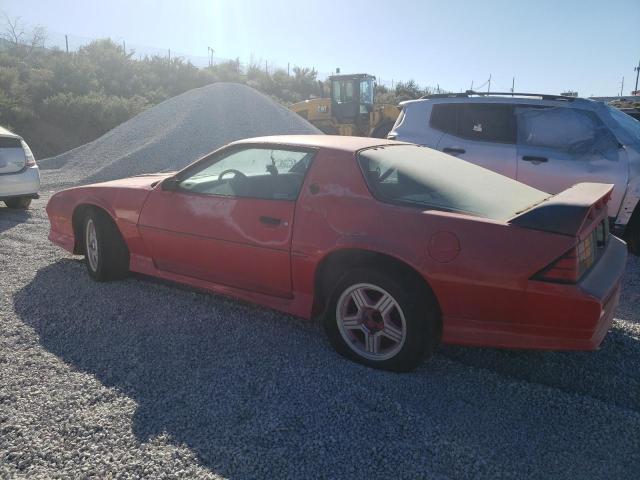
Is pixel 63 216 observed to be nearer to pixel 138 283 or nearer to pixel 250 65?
pixel 138 283

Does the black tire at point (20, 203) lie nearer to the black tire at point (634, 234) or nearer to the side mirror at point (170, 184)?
the side mirror at point (170, 184)

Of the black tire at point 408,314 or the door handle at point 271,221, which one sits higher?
the door handle at point 271,221

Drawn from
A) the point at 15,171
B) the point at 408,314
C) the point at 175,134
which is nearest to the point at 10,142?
the point at 15,171

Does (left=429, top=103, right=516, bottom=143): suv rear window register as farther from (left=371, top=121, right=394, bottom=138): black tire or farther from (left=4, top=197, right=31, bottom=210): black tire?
(left=371, top=121, right=394, bottom=138): black tire

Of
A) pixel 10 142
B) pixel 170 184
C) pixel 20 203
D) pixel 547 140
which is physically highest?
pixel 547 140

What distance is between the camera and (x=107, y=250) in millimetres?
4574

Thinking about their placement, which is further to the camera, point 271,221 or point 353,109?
point 353,109

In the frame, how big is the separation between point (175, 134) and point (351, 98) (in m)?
5.65

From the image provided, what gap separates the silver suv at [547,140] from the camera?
18.4 ft

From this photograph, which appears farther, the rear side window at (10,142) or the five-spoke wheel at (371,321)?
the rear side window at (10,142)

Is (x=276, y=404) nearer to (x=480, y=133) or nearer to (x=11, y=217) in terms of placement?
(x=480, y=133)

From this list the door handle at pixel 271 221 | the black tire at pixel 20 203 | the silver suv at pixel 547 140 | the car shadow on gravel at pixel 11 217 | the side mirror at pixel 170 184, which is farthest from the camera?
the black tire at pixel 20 203

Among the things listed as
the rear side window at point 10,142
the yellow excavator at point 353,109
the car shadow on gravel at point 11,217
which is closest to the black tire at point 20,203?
the car shadow on gravel at point 11,217

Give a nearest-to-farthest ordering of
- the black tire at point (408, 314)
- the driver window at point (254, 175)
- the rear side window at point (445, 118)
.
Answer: the black tire at point (408, 314)
the driver window at point (254, 175)
the rear side window at point (445, 118)
